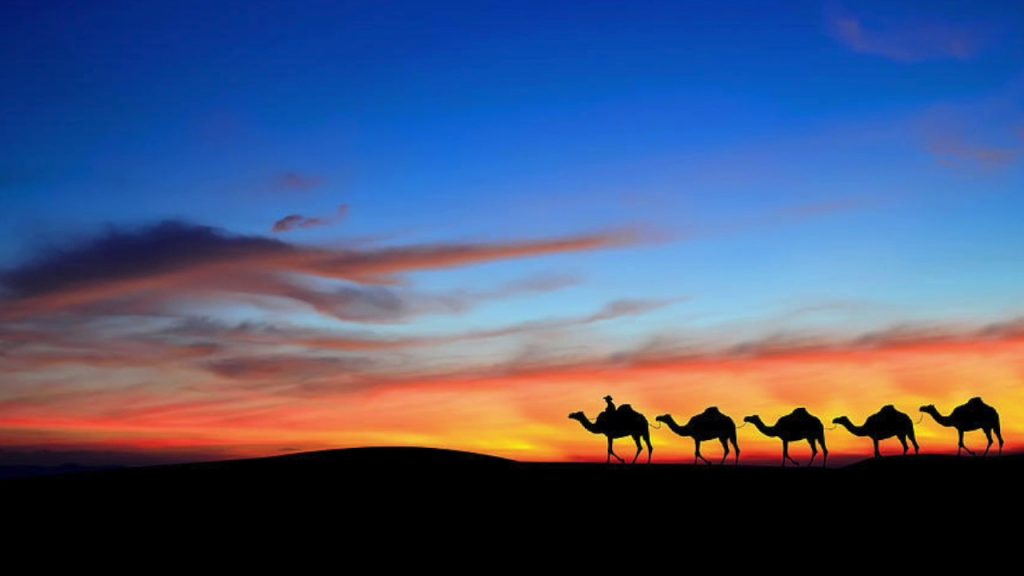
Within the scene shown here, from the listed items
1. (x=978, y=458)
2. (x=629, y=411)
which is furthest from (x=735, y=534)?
(x=978, y=458)

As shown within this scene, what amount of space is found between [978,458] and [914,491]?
9288mm

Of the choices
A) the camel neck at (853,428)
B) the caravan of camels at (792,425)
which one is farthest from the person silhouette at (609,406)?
the camel neck at (853,428)

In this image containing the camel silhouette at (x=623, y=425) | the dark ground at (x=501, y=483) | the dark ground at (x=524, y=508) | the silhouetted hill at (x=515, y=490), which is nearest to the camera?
the dark ground at (x=524, y=508)

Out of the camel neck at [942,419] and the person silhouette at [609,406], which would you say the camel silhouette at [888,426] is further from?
the person silhouette at [609,406]

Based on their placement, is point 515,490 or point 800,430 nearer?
point 515,490

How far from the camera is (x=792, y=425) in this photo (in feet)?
128

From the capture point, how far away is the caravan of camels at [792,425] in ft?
122

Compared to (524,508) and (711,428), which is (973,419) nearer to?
(711,428)

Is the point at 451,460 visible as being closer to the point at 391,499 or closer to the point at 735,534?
the point at 391,499

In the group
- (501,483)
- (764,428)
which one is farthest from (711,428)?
(501,483)

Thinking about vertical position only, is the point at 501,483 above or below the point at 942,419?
below

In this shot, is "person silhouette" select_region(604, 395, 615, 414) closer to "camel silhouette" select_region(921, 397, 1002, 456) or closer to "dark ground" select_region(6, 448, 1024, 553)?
"dark ground" select_region(6, 448, 1024, 553)

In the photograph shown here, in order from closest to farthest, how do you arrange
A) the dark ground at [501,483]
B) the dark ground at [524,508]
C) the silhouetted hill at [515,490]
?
the dark ground at [524,508]
the silhouetted hill at [515,490]
the dark ground at [501,483]

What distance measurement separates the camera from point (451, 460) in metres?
31.9
